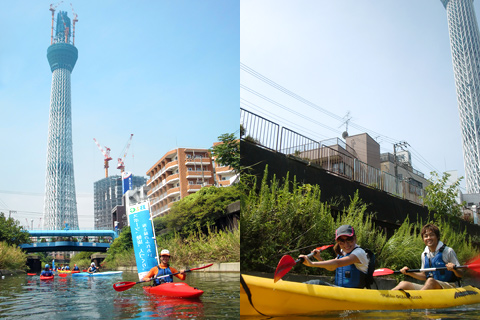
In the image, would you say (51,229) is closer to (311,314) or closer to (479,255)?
(311,314)

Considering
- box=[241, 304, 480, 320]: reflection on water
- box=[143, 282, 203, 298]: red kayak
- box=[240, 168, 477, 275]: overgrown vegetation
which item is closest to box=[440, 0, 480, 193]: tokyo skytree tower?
box=[240, 168, 477, 275]: overgrown vegetation

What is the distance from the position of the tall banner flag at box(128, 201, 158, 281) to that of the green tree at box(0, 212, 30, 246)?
1303mm

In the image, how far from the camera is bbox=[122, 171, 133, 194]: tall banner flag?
3707mm

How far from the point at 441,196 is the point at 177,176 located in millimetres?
3687

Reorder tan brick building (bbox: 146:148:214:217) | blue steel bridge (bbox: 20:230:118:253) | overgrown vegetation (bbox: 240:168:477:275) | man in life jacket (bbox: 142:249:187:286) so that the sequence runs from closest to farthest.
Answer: overgrown vegetation (bbox: 240:168:477:275)
blue steel bridge (bbox: 20:230:118:253)
tan brick building (bbox: 146:148:214:217)
man in life jacket (bbox: 142:249:187:286)

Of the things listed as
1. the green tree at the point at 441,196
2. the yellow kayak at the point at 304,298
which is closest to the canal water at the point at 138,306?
the yellow kayak at the point at 304,298

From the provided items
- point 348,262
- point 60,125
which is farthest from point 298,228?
point 60,125

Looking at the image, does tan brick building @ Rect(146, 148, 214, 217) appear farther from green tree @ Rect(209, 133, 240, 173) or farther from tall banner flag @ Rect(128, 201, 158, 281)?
green tree @ Rect(209, 133, 240, 173)

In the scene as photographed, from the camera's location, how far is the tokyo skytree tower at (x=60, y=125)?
8.36 feet

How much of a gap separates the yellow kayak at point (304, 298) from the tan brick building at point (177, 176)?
1.68 meters

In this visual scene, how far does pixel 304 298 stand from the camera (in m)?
2.32

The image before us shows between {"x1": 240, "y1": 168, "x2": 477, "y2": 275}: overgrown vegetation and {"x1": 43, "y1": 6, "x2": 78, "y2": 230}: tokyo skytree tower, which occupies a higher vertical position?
{"x1": 43, "y1": 6, "x2": 78, "y2": 230}: tokyo skytree tower

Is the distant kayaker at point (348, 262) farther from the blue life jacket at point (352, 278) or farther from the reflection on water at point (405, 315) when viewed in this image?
the reflection on water at point (405, 315)

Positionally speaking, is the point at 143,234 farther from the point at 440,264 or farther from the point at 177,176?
the point at 440,264
